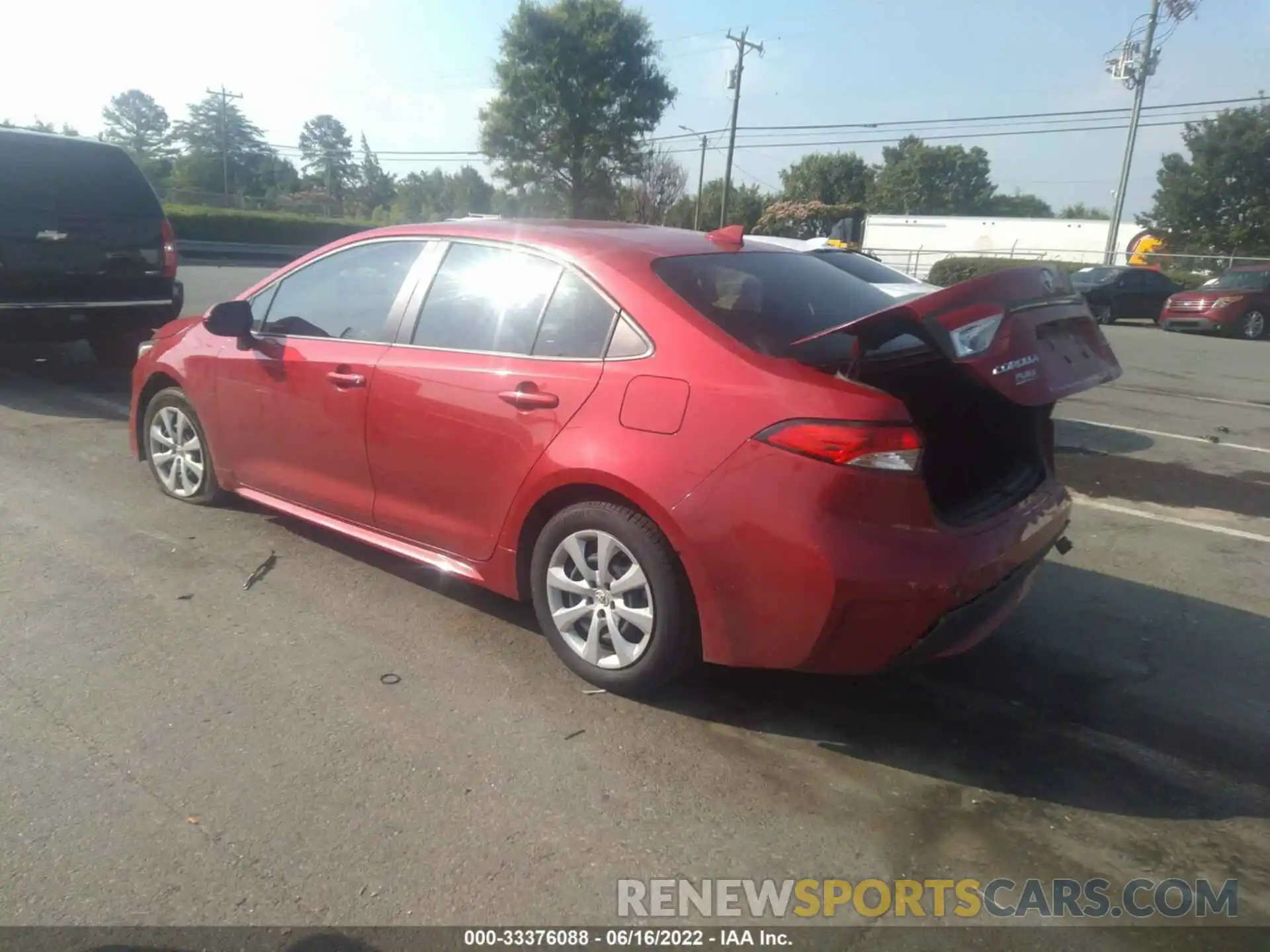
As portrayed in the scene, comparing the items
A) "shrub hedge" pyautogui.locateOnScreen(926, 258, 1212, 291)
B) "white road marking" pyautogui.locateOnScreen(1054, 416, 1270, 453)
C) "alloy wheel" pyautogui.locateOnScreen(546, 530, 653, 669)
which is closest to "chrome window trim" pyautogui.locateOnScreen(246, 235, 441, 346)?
"alloy wheel" pyautogui.locateOnScreen(546, 530, 653, 669)

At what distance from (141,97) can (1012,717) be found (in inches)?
4174

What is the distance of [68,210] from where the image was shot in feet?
27.4

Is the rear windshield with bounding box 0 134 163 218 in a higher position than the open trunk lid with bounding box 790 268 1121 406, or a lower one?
higher

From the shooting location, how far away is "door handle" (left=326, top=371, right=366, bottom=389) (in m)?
4.18

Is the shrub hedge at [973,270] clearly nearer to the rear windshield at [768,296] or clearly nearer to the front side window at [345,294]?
the rear windshield at [768,296]

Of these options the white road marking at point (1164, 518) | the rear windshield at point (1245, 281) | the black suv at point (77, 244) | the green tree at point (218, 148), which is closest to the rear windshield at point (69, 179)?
the black suv at point (77, 244)

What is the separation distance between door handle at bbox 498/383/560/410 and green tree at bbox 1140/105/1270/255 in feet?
145

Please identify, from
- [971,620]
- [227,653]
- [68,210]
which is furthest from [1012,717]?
[68,210]

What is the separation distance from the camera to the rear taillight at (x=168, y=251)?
9.10m

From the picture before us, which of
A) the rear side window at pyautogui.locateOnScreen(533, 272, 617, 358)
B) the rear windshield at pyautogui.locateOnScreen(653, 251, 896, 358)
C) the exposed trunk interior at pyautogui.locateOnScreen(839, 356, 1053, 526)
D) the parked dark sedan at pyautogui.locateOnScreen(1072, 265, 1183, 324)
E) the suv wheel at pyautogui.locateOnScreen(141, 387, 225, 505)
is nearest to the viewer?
the exposed trunk interior at pyautogui.locateOnScreen(839, 356, 1053, 526)

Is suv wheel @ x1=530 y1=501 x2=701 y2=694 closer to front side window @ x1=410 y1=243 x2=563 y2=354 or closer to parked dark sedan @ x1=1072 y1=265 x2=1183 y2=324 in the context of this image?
front side window @ x1=410 y1=243 x2=563 y2=354

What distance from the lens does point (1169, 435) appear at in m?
8.54

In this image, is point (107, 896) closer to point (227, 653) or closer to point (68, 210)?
point (227, 653)

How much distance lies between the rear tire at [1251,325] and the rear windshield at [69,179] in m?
20.0
